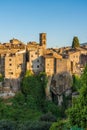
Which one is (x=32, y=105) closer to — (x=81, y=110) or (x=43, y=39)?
(x=43, y=39)

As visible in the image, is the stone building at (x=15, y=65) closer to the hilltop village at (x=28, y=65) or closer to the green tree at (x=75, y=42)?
the hilltop village at (x=28, y=65)

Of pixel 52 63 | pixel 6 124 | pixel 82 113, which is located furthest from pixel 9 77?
pixel 82 113

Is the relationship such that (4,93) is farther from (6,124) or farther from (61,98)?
(6,124)

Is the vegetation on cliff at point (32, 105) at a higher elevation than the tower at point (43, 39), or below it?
below

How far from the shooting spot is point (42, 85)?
44844 mm

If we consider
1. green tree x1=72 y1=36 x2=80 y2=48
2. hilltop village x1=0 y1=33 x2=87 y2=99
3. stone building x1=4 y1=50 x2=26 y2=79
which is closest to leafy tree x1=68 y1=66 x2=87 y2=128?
hilltop village x1=0 y1=33 x2=87 y2=99

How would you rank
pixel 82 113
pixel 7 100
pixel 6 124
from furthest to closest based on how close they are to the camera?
1. pixel 7 100
2. pixel 6 124
3. pixel 82 113

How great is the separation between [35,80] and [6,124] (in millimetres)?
15574

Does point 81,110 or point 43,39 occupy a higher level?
point 43,39

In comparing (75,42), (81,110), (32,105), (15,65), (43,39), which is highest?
(43,39)

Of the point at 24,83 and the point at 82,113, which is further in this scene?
the point at 24,83

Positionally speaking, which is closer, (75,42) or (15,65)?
(15,65)

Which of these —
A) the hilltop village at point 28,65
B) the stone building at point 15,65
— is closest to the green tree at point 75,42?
the hilltop village at point 28,65

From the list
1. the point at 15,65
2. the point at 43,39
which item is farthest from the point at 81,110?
the point at 43,39
